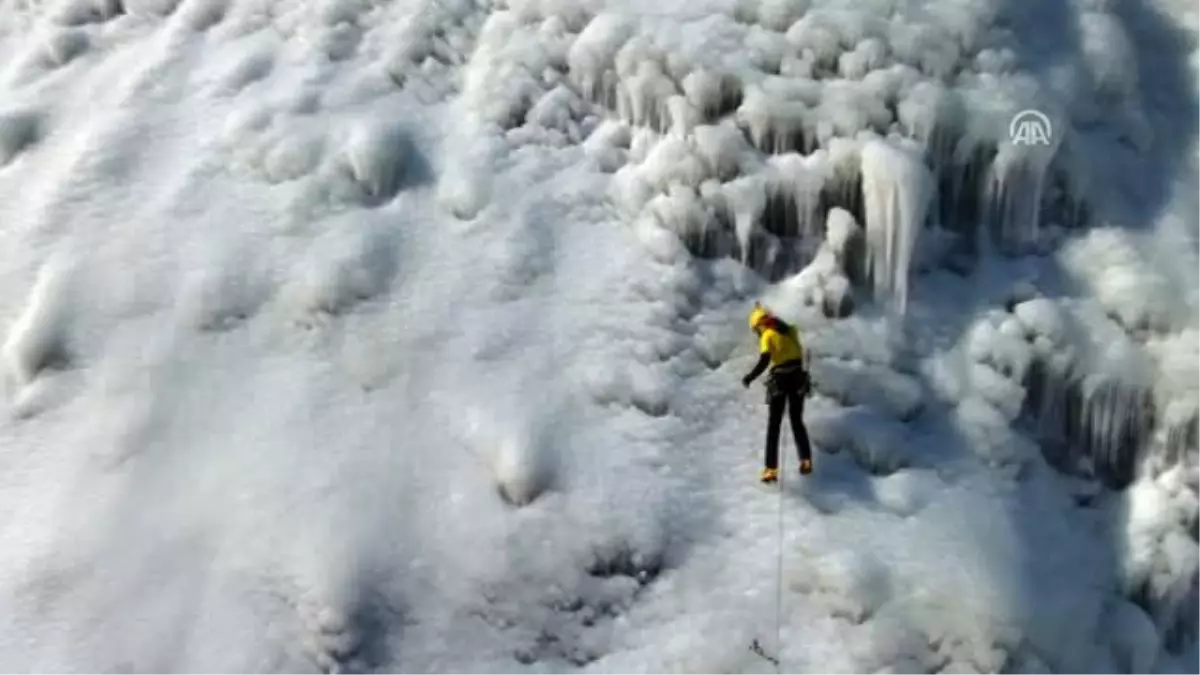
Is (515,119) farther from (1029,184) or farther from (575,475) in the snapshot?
(1029,184)

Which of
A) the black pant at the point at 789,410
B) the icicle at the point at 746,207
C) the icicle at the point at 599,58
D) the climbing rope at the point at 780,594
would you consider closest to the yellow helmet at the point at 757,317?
the black pant at the point at 789,410

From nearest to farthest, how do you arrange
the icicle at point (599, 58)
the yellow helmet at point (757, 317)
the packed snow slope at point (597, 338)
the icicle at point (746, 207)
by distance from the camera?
the packed snow slope at point (597, 338)
the yellow helmet at point (757, 317)
the icicle at point (746, 207)
the icicle at point (599, 58)

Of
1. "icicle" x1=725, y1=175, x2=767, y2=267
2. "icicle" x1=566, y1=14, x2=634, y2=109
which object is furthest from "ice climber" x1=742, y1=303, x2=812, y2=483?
"icicle" x1=566, y1=14, x2=634, y2=109

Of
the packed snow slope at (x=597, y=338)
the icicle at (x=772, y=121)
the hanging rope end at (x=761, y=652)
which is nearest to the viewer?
the hanging rope end at (x=761, y=652)

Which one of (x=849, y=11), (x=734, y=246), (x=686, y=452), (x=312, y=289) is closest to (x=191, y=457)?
(x=312, y=289)

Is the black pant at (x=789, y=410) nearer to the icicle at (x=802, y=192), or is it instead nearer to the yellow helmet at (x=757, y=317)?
the yellow helmet at (x=757, y=317)

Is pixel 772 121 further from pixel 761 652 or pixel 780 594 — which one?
pixel 761 652

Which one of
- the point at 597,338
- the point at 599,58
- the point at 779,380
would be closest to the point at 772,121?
the point at 599,58
